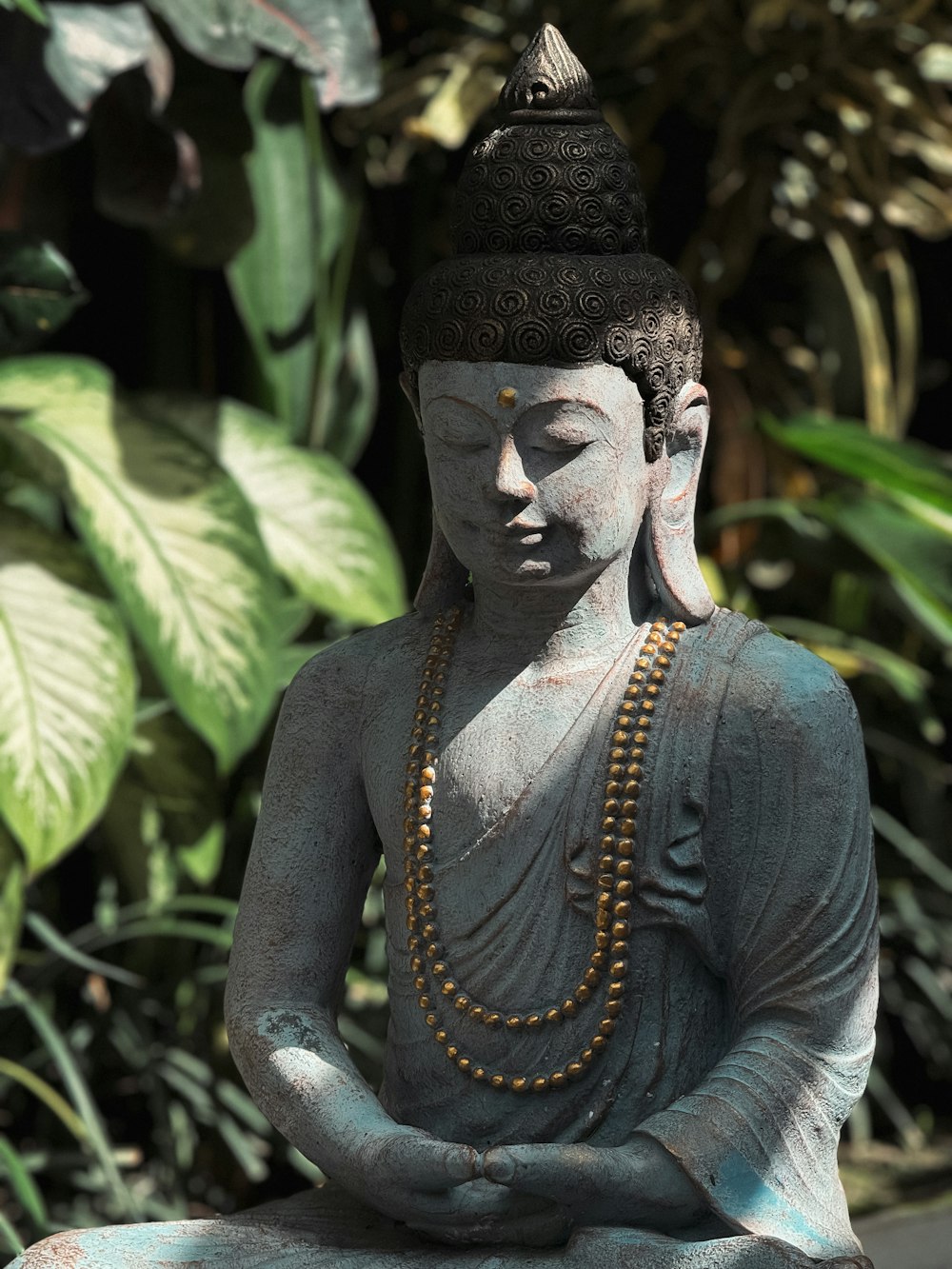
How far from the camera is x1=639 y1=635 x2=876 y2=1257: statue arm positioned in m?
1.87

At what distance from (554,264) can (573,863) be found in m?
0.62

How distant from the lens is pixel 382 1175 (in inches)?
74.4

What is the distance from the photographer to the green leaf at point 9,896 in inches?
128

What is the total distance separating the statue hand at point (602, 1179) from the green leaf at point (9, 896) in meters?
1.61

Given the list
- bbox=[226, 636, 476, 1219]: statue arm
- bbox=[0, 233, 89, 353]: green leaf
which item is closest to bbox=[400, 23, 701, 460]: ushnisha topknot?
bbox=[226, 636, 476, 1219]: statue arm

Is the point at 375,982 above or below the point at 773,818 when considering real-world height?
below

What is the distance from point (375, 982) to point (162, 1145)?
530mm

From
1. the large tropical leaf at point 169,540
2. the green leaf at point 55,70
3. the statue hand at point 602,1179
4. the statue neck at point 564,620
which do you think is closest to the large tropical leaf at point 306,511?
the large tropical leaf at point 169,540

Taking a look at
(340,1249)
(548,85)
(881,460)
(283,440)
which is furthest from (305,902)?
(881,460)

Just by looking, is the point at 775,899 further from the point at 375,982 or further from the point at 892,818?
the point at 892,818

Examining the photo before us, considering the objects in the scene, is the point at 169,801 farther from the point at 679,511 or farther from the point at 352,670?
the point at 679,511

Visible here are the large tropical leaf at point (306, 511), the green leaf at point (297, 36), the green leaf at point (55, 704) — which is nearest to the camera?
the green leaf at point (55, 704)

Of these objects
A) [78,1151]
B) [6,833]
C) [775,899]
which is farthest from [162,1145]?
[775,899]

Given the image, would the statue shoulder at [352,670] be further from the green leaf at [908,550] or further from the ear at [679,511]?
the green leaf at [908,550]
